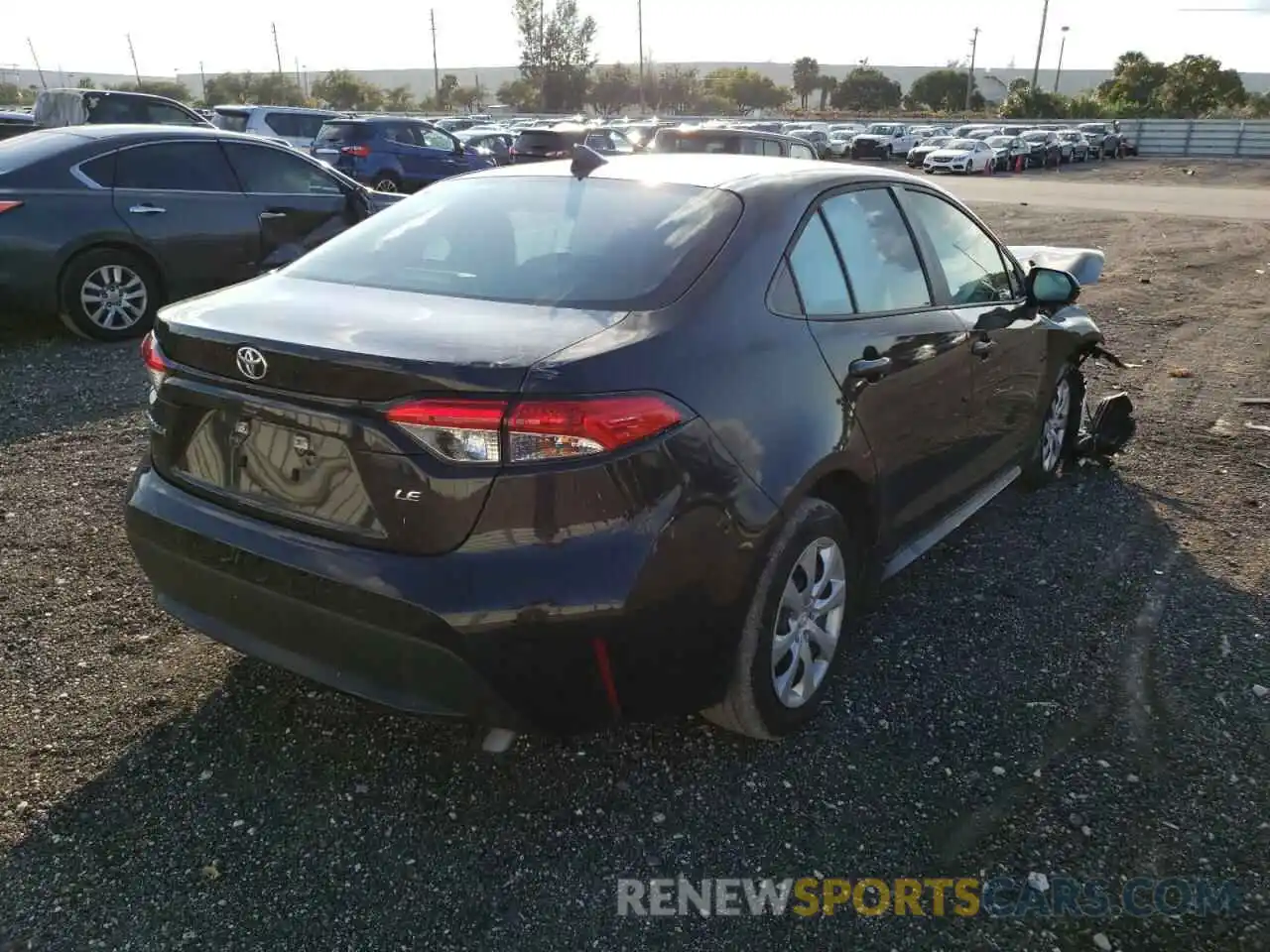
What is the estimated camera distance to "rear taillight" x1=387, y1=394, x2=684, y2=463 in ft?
7.30

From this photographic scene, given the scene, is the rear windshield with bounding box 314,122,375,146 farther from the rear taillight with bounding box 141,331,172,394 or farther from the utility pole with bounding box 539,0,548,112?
the utility pole with bounding box 539,0,548,112

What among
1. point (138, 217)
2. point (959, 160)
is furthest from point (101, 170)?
point (959, 160)

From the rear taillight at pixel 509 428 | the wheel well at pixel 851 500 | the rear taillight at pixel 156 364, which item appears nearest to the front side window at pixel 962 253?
the wheel well at pixel 851 500

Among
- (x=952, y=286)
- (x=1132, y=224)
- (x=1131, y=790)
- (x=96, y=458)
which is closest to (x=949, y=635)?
(x=1131, y=790)

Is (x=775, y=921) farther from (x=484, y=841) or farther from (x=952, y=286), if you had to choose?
(x=952, y=286)

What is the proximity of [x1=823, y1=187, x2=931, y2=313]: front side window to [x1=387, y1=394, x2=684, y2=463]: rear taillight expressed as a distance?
1.32m

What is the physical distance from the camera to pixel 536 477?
224 centimetres

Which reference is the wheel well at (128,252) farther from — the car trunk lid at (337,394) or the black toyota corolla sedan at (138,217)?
the car trunk lid at (337,394)

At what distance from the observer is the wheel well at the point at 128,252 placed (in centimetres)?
722

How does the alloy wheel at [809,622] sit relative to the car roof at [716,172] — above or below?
below

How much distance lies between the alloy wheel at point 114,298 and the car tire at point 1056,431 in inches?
254

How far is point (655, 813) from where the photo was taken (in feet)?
8.89

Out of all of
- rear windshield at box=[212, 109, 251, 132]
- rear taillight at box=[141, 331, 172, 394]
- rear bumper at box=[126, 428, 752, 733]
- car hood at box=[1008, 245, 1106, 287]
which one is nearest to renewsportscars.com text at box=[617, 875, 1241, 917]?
rear bumper at box=[126, 428, 752, 733]

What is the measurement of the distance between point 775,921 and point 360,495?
140 centimetres
